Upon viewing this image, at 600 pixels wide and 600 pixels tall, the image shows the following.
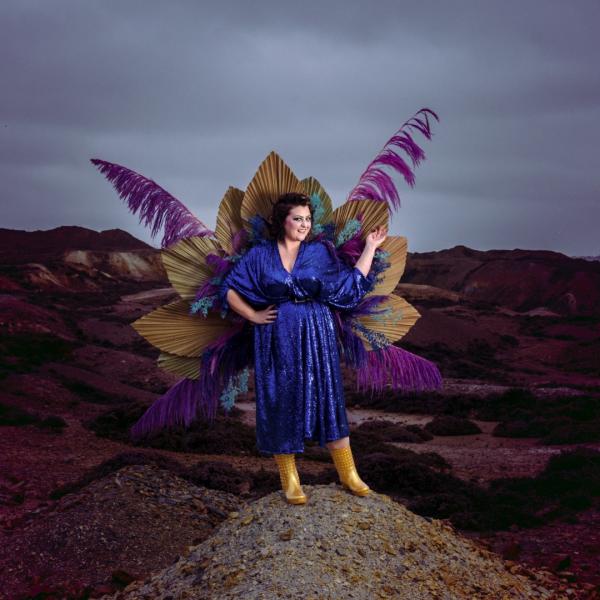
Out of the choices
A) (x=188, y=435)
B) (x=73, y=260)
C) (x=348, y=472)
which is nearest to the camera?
(x=348, y=472)

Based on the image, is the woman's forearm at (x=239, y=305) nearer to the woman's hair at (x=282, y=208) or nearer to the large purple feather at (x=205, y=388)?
the large purple feather at (x=205, y=388)

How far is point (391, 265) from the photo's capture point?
540cm

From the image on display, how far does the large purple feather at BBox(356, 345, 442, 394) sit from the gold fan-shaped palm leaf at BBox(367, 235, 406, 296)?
17.3 inches

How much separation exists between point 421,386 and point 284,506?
127cm

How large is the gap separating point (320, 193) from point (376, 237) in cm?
50

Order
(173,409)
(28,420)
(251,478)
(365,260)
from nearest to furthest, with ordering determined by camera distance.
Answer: (365,260)
(173,409)
(251,478)
(28,420)

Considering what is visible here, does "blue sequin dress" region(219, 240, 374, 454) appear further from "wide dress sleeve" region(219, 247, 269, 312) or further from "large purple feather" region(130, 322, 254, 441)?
"large purple feather" region(130, 322, 254, 441)

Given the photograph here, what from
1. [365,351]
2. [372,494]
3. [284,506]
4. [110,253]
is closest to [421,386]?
[365,351]

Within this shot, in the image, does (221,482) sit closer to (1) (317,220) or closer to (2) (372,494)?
(2) (372,494)

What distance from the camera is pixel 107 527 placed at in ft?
22.4

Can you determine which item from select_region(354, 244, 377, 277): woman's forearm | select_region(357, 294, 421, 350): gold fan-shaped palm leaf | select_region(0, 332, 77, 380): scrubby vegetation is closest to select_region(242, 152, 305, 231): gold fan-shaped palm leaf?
select_region(354, 244, 377, 277): woman's forearm

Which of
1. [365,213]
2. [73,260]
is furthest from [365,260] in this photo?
[73,260]

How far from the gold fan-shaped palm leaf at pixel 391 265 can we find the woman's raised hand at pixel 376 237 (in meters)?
0.19

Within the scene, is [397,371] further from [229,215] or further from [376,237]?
[229,215]
